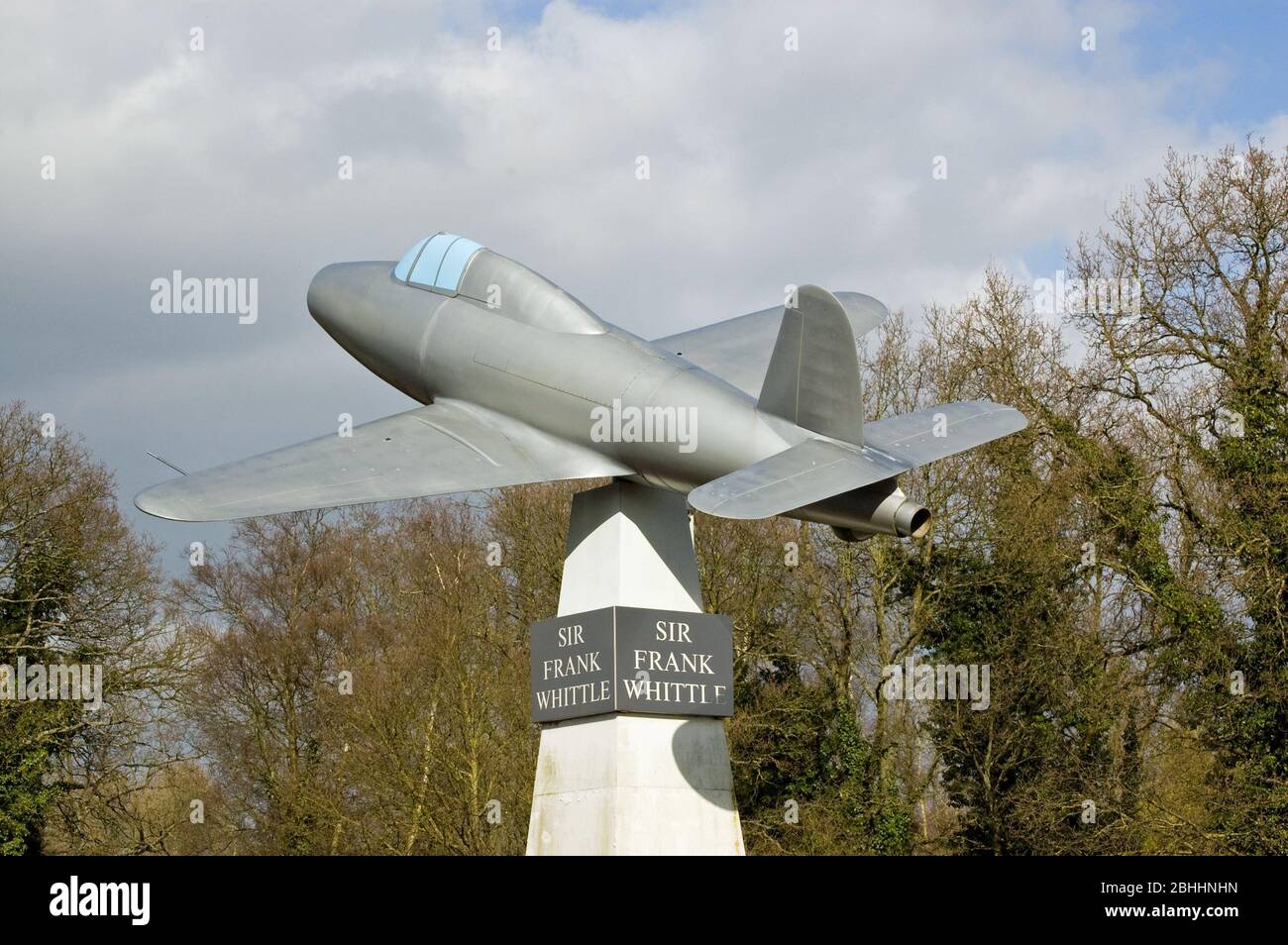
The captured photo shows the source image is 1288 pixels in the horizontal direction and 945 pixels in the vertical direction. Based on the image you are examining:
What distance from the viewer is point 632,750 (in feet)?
41.9

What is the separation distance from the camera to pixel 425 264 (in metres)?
14.3

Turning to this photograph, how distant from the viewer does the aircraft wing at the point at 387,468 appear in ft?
38.5

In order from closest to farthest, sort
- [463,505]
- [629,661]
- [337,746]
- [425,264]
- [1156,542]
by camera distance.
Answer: [629,661] → [425,264] → [1156,542] → [337,746] → [463,505]

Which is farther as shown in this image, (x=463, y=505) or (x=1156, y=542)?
(x=463, y=505)

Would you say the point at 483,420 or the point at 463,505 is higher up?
the point at 463,505

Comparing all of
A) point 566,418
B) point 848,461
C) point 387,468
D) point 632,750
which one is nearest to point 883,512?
point 848,461

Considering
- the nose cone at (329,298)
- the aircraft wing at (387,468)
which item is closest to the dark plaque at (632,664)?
the aircraft wing at (387,468)

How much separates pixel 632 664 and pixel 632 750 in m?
0.76

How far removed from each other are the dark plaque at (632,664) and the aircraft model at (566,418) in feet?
4.55

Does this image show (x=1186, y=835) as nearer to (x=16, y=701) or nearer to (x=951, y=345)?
(x=951, y=345)

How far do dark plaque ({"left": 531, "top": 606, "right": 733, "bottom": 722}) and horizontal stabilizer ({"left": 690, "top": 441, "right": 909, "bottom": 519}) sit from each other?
7.98 feet
